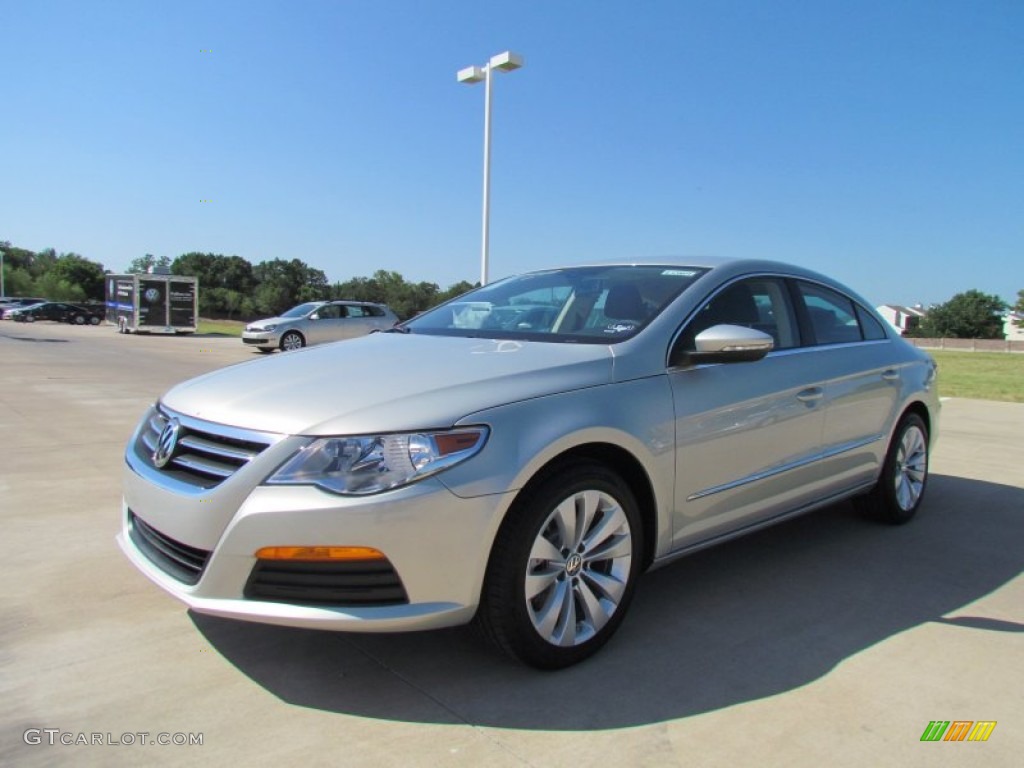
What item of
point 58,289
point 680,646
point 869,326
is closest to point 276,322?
point 869,326

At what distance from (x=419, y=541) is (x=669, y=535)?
1188mm

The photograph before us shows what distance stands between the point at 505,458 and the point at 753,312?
1833mm

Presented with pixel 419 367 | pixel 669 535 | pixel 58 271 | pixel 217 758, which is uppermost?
pixel 58 271

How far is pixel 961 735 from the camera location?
7.73 feet

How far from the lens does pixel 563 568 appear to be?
8.67 feet

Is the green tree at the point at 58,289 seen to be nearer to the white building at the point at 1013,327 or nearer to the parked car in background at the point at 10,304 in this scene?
the parked car in background at the point at 10,304

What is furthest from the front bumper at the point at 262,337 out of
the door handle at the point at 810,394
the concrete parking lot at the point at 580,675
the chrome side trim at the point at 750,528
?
the door handle at the point at 810,394

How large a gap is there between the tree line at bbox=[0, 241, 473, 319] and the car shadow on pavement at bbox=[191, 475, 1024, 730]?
51187 millimetres

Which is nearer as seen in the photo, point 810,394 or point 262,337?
point 810,394

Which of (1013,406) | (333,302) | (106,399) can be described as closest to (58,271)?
(333,302)

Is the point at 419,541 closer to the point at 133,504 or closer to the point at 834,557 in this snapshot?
the point at 133,504

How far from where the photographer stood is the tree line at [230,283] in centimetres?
7862

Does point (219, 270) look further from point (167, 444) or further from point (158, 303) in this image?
point (167, 444)

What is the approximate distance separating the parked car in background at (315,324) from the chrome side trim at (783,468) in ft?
59.3
